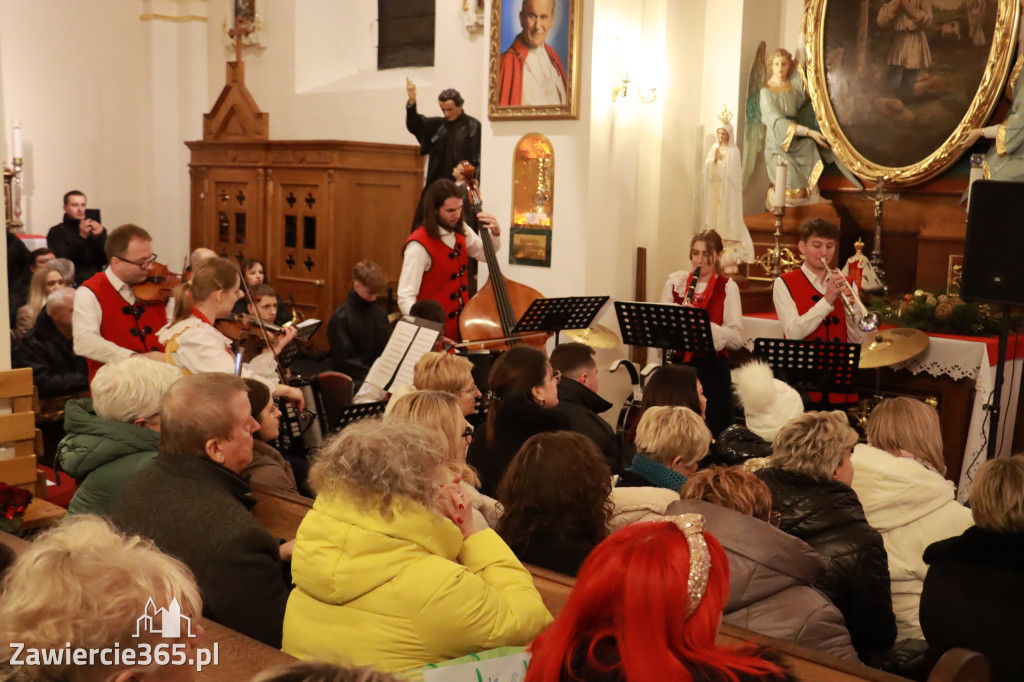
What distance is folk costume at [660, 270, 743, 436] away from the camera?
607 cm

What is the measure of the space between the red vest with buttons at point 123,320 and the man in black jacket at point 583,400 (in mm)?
2133

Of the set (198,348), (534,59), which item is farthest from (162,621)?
(534,59)

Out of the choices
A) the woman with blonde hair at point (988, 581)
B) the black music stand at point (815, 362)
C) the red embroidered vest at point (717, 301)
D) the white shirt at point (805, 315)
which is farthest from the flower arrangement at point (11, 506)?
the white shirt at point (805, 315)

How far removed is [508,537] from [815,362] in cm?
314

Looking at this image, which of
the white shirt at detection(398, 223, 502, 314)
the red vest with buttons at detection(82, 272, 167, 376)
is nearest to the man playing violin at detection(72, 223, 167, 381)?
the red vest with buttons at detection(82, 272, 167, 376)

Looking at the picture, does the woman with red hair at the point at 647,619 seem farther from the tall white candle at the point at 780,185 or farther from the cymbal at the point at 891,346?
the tall white candle at the point at 780,185

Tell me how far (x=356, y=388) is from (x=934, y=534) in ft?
13.4

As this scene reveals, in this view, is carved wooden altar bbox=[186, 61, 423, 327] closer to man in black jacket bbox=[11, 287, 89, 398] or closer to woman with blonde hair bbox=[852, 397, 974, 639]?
man in black jacket bbox=[11, 287, 89, 398]

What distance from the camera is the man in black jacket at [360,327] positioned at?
6922 millimetres

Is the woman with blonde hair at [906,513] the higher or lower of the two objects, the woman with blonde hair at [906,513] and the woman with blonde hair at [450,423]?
the lower

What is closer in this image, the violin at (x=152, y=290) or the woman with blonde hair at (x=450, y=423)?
the woman with blonde hair at (x=450, y=423)

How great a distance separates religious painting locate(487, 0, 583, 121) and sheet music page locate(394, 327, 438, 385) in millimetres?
3457

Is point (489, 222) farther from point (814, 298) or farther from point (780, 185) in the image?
point (780, 185)

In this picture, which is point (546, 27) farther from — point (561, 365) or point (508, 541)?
point (508, 541)
